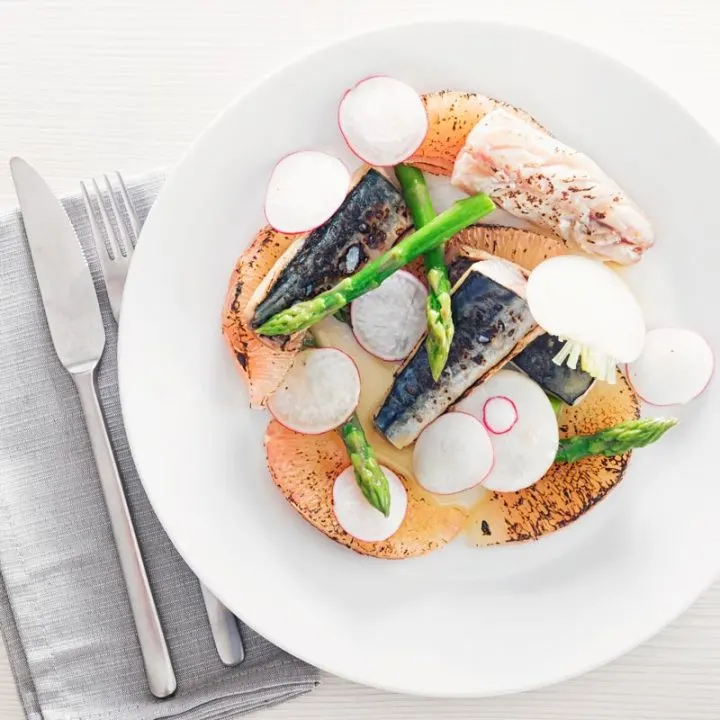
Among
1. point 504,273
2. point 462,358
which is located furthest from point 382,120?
point 462,358

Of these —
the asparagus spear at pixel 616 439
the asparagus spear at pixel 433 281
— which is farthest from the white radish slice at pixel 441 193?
the asparagus spear at pixel 616 439

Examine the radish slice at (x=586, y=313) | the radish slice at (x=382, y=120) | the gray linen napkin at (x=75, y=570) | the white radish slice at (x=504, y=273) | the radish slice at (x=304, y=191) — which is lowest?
the gray linen napkin at (x=75, y=570)

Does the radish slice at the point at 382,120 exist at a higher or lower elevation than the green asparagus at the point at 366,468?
higher

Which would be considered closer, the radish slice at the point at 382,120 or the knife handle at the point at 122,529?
the radish slice at the point at 382,120

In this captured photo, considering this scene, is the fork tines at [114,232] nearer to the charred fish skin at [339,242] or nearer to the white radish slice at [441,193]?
the charred fish skin at [339,242]

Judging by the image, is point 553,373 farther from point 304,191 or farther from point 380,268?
point 304,191

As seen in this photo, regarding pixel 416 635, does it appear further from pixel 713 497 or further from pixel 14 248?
pixel 14 248
